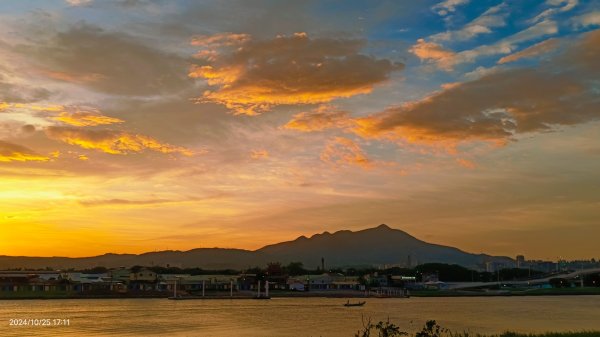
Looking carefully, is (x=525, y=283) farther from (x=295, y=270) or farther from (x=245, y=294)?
(x=245, y=294)

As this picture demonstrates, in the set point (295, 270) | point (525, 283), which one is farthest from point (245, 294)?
point (525, 283)

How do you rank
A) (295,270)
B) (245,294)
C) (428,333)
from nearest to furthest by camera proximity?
(428,333), (245,294), (295,270)

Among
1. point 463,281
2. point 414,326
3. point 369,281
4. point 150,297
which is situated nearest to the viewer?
point 414,326

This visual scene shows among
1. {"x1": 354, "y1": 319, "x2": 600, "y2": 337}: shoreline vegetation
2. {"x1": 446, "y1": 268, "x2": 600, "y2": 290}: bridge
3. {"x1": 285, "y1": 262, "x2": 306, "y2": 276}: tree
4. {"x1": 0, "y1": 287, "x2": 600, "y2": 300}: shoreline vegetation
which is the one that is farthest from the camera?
{"x1": 285, "y1": 262, "x2": 306, "y2": 276}: tree

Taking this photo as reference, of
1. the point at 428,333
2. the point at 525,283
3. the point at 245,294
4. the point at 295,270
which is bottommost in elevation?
the point at 245,294

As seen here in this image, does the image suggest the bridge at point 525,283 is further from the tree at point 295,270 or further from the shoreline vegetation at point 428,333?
the shoreline vegetation at point 428,333

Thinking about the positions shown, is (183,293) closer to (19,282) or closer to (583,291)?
(19,282)

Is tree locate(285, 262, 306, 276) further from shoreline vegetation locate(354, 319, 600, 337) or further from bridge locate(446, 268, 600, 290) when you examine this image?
shoreline vegetation locate(354, 319, 600, 337)

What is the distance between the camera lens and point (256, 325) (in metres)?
50.9

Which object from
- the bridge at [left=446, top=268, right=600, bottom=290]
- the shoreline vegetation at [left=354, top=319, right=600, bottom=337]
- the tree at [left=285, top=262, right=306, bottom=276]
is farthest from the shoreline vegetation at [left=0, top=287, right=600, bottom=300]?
the shoreline vegetation at [left=354, top=319, right=600, bottom=337]

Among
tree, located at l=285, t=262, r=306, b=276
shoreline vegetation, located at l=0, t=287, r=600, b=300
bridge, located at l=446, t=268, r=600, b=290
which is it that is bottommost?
shoreline vegetation, located at l=0, t=287, r=600, b=300

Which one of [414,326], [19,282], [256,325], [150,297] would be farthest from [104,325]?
[19,282]

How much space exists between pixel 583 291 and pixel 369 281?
47241mm

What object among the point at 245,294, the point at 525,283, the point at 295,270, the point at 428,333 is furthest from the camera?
the point at 295,270
